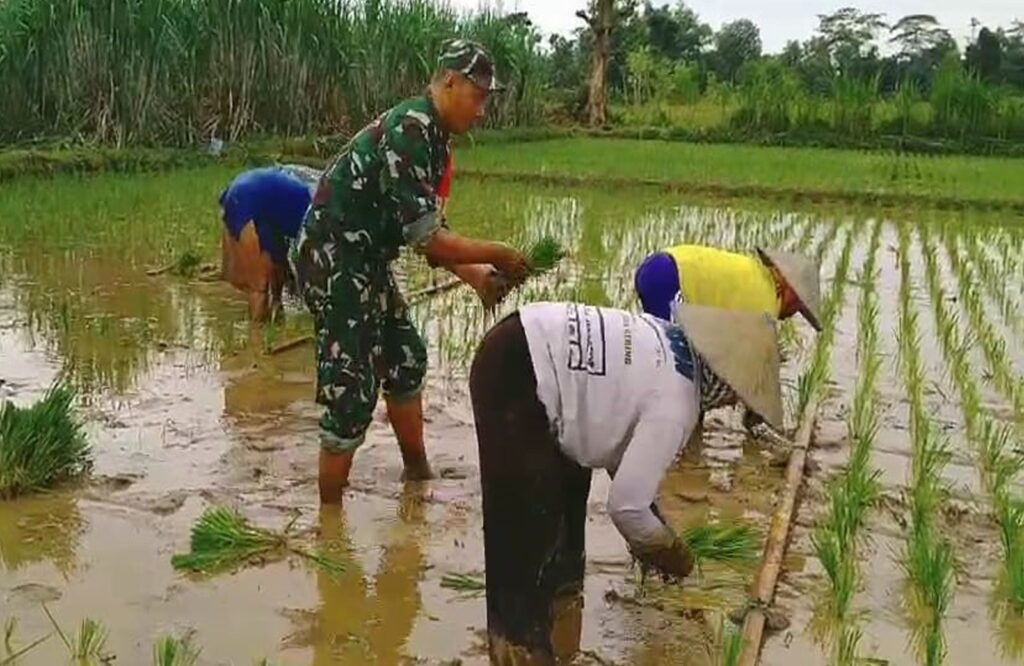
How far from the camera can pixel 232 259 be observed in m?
5.80

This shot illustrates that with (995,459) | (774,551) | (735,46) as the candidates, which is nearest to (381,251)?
(774,551)

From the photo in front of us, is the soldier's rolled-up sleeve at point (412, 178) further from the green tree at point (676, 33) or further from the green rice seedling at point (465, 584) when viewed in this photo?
the green tree at point (676, 33)

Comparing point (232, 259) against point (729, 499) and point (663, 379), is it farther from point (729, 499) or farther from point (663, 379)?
point (663, 379)

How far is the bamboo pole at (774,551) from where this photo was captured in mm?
2926

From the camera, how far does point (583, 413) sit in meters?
2.60

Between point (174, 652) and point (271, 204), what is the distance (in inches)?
122

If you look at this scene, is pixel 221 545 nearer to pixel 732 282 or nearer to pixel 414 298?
pixel 732 282

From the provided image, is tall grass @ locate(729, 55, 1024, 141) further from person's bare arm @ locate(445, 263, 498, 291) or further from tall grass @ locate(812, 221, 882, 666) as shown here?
person's bare arm @ locate(445, 263, 498, 291)

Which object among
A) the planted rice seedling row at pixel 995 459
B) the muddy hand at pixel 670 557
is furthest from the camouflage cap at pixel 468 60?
the planted rice seedling row at pixel 995 459

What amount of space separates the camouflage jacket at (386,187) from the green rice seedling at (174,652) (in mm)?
1195

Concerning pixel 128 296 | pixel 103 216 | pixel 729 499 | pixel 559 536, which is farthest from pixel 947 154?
pixel 559 536

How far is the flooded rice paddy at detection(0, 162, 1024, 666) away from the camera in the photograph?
3072 mm

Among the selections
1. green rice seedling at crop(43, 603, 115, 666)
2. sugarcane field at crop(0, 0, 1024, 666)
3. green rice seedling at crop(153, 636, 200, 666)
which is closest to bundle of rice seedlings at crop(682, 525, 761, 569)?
sugarcane field at crop(0, 0, 1024, 666)

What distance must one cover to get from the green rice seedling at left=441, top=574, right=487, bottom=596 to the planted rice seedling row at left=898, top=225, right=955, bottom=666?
1073mm
